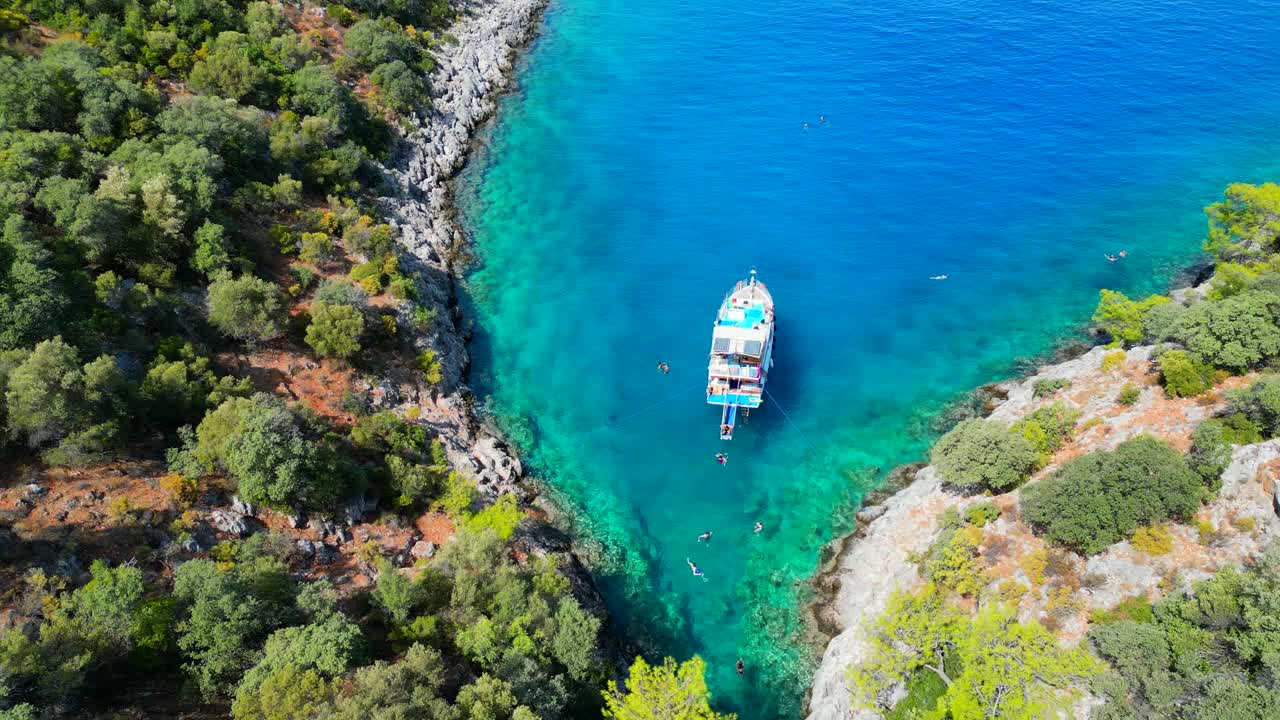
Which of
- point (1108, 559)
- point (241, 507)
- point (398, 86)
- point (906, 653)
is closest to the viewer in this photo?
point (906, 653)

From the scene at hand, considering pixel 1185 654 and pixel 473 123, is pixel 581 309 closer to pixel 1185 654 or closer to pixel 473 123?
pixel 473 123

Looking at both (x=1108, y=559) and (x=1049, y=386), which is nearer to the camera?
(x=1108, y=559)

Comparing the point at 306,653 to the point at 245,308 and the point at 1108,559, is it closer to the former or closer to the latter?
the point at 245,308

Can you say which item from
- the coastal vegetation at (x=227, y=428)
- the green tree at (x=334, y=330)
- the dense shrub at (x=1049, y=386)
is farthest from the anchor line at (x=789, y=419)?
the green tree at (x=334, y=330)

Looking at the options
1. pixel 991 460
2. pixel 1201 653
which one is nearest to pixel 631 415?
pixel 991 460

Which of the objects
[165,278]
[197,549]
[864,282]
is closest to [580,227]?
[864,282]
